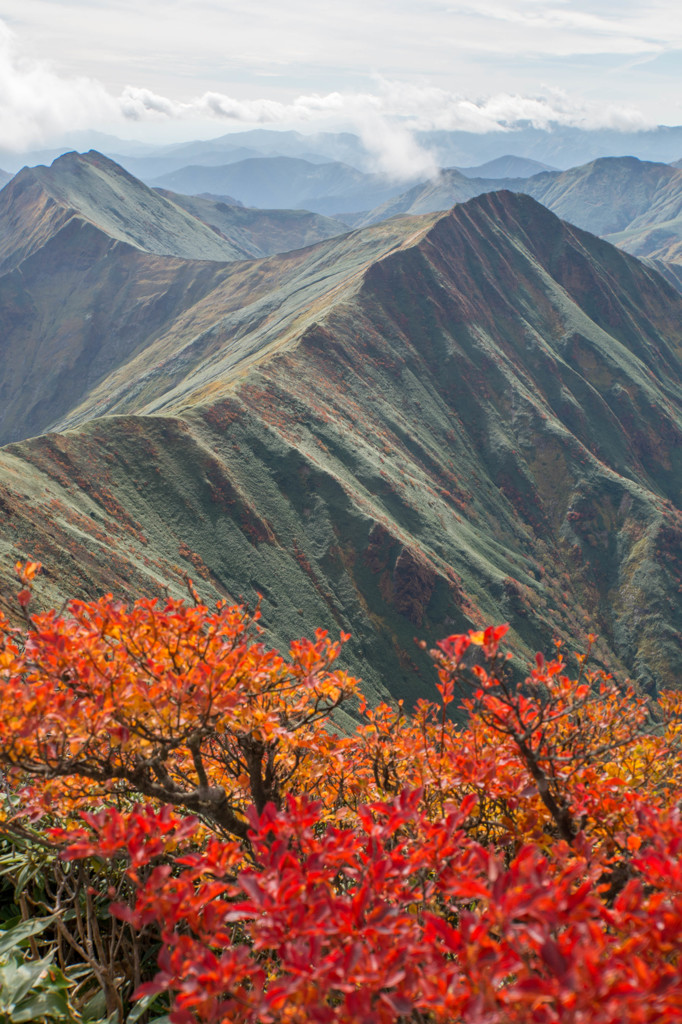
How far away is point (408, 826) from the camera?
8.84 m

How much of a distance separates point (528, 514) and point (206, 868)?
110851mm

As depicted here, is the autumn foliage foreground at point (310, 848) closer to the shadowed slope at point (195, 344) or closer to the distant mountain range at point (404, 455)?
the distant mountain range at point (404, 455)

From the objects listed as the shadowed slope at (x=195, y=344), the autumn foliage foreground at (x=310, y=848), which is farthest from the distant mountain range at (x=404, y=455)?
the autumn foliage foreground at (x=310, y=848)

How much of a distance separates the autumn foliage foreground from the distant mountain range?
3684cm

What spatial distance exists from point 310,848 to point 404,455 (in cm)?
9630

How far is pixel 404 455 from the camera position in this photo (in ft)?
329

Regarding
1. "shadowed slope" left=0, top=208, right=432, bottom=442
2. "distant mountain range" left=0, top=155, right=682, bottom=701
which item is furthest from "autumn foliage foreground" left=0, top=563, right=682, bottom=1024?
"shadowed slope" left=0, top=208, right=432, bottom=442

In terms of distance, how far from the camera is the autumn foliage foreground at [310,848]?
386 cm

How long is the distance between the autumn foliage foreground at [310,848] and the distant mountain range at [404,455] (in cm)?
3684

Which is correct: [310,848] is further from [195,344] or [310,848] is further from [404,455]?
[195,344]

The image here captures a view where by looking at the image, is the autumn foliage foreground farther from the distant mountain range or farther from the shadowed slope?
the shadowed slope

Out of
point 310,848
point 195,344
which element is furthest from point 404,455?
point 310,848

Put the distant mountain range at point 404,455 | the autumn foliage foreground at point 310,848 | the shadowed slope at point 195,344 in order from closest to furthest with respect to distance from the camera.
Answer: the autumn foliage foreground at point 310,848 < the distant mountain range at point 404,455 < the shadowed slope at point 195,344

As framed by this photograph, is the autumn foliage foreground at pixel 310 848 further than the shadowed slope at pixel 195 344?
No
